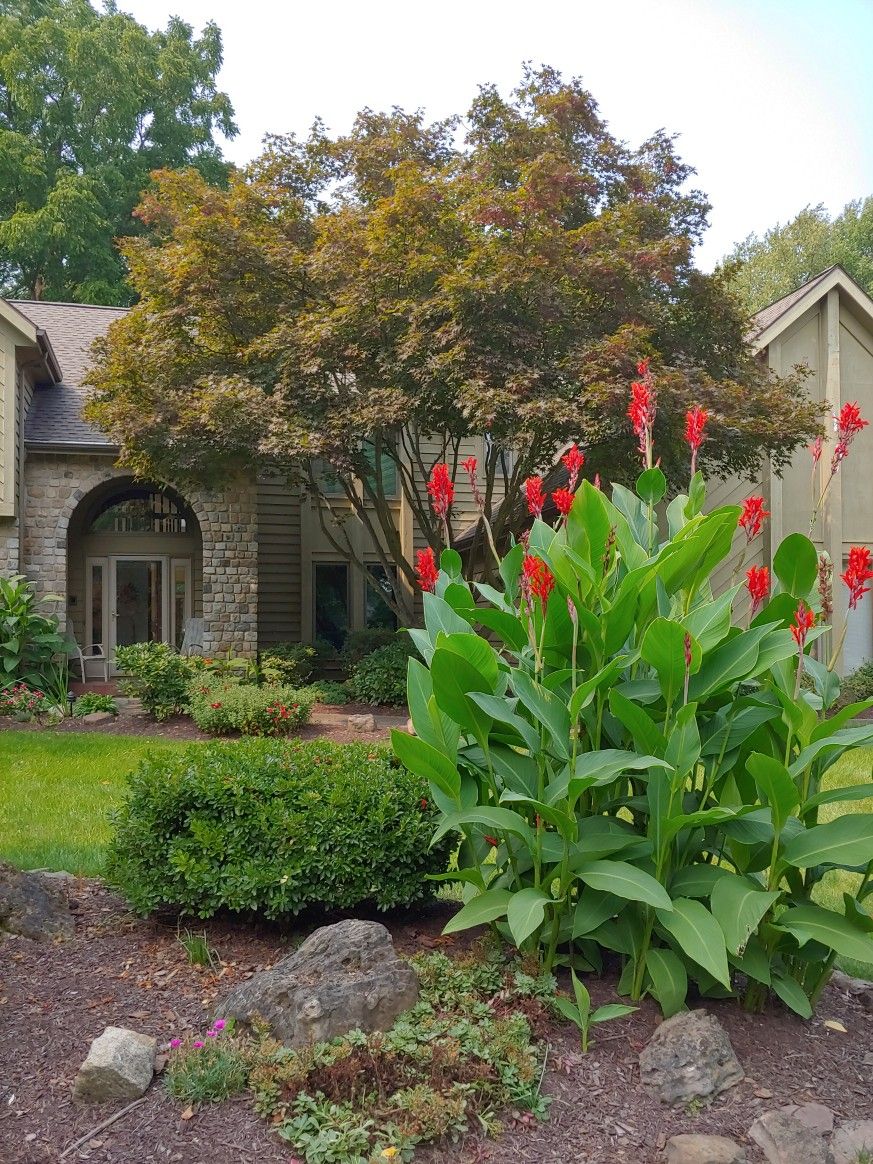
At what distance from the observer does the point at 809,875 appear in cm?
314

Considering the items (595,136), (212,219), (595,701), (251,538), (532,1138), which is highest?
(595,136)

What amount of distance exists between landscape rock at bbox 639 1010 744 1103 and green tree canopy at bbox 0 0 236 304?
24303 mm

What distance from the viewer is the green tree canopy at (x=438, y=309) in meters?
10.4

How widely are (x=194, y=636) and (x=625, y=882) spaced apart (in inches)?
479

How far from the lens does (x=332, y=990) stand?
2914 millimetres

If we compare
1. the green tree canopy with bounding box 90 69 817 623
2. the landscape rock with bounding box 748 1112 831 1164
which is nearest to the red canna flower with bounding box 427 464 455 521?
the landscape rock with bounding box 748 1112 831 1164

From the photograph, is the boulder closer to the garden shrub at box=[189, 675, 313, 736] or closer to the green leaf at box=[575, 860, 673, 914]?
the garden shrub at box=[189, 675, 313, 736]

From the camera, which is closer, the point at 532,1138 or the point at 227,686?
the point at 532,1138

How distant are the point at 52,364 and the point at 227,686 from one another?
6.60m

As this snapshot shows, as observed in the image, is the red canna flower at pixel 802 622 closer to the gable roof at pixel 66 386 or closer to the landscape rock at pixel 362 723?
the landscape rock at pixel 362 723

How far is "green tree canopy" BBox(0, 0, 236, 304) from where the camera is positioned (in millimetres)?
23547

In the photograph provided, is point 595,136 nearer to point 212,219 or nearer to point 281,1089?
point 212,219

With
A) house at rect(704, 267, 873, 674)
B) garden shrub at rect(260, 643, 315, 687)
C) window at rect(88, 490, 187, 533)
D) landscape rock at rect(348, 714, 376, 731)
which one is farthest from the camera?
window at rect(88, 490, 187, 533)

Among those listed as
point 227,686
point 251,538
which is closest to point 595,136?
point 251,538
